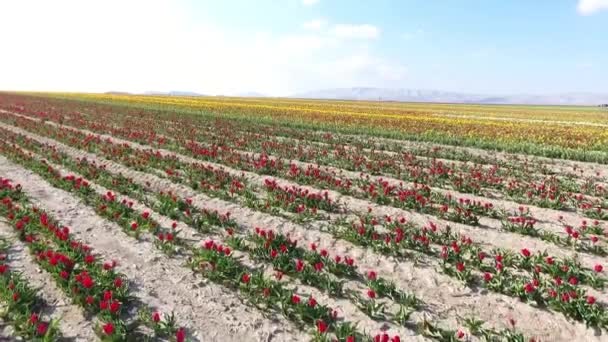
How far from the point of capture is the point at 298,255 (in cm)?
774

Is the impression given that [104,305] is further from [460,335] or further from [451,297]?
[451,297]

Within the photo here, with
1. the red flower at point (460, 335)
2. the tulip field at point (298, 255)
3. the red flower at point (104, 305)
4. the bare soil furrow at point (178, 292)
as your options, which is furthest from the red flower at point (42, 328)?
the red flower at point (460, 335)

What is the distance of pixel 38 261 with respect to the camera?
7.09m

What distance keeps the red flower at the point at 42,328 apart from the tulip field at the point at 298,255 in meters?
0.05

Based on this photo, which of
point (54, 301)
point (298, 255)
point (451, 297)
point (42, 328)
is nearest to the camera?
point (42, 328)

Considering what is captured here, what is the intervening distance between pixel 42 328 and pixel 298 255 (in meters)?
4.17

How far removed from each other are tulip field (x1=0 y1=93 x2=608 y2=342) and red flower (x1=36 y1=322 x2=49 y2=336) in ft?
0.16

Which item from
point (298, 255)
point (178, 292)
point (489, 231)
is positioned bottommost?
point (178, 292)

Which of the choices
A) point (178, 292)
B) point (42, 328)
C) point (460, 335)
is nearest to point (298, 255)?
point (178, 292)

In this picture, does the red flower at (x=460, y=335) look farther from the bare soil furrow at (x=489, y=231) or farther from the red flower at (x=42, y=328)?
the red flower at (x=42, y=328)

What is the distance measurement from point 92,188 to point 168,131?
40.1 feet

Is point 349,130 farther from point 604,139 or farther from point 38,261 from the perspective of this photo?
point 38,261

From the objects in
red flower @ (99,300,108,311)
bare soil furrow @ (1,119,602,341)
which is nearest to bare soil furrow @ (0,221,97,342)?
red flower @ (99,300,108,311)

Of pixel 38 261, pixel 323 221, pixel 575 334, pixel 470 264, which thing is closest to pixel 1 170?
pixel 38 261
